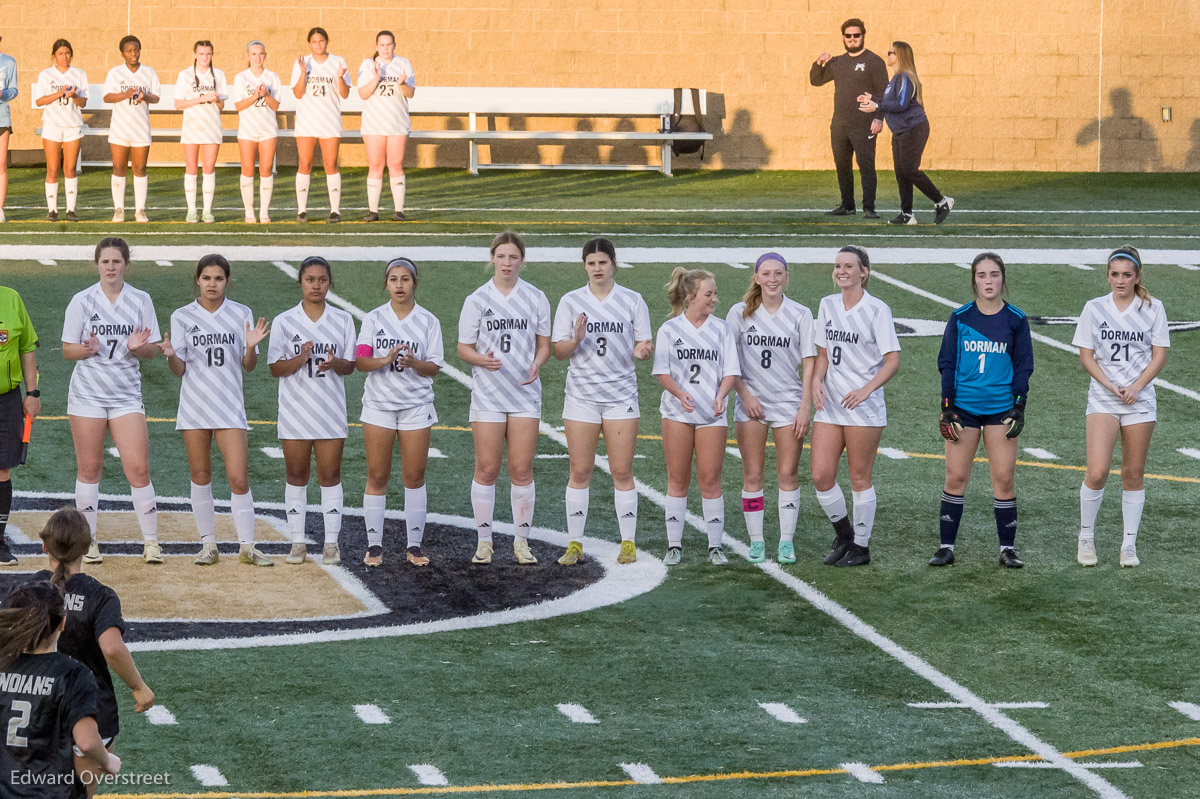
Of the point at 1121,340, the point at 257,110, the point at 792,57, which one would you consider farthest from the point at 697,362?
the point at 792,57

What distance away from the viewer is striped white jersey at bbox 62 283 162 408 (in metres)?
9.73

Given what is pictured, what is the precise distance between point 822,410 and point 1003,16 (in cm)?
2063

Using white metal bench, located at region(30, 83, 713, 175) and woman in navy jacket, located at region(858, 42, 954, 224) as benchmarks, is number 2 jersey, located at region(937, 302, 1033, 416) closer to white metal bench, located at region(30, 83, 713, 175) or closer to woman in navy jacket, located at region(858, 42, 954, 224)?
woman in navy jacket, located at region(858, 42, 954, 224)

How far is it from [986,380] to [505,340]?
2.78 meters

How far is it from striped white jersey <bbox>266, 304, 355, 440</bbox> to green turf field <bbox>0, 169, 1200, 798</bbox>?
87 cm

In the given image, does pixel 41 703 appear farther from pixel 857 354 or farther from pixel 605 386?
pixel 857 354

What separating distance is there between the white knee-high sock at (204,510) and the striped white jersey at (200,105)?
11.1 m

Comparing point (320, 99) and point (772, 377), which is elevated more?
point (320, 99)

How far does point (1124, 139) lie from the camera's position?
96.3 feet

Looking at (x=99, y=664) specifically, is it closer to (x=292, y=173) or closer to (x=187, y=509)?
(x=187, y=509)

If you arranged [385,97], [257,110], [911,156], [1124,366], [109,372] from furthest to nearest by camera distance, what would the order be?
[911,156]
[385,97]
[257,110]
[1124,366]
[109,372]

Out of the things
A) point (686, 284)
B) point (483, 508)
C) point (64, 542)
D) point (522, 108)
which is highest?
point (522, 108)

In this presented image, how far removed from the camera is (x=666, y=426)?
10.2 metres

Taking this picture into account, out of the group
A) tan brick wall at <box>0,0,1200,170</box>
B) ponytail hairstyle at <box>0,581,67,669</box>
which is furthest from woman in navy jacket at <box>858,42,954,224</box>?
ponytail hairstyle at <box>0,581,67,669</box>
